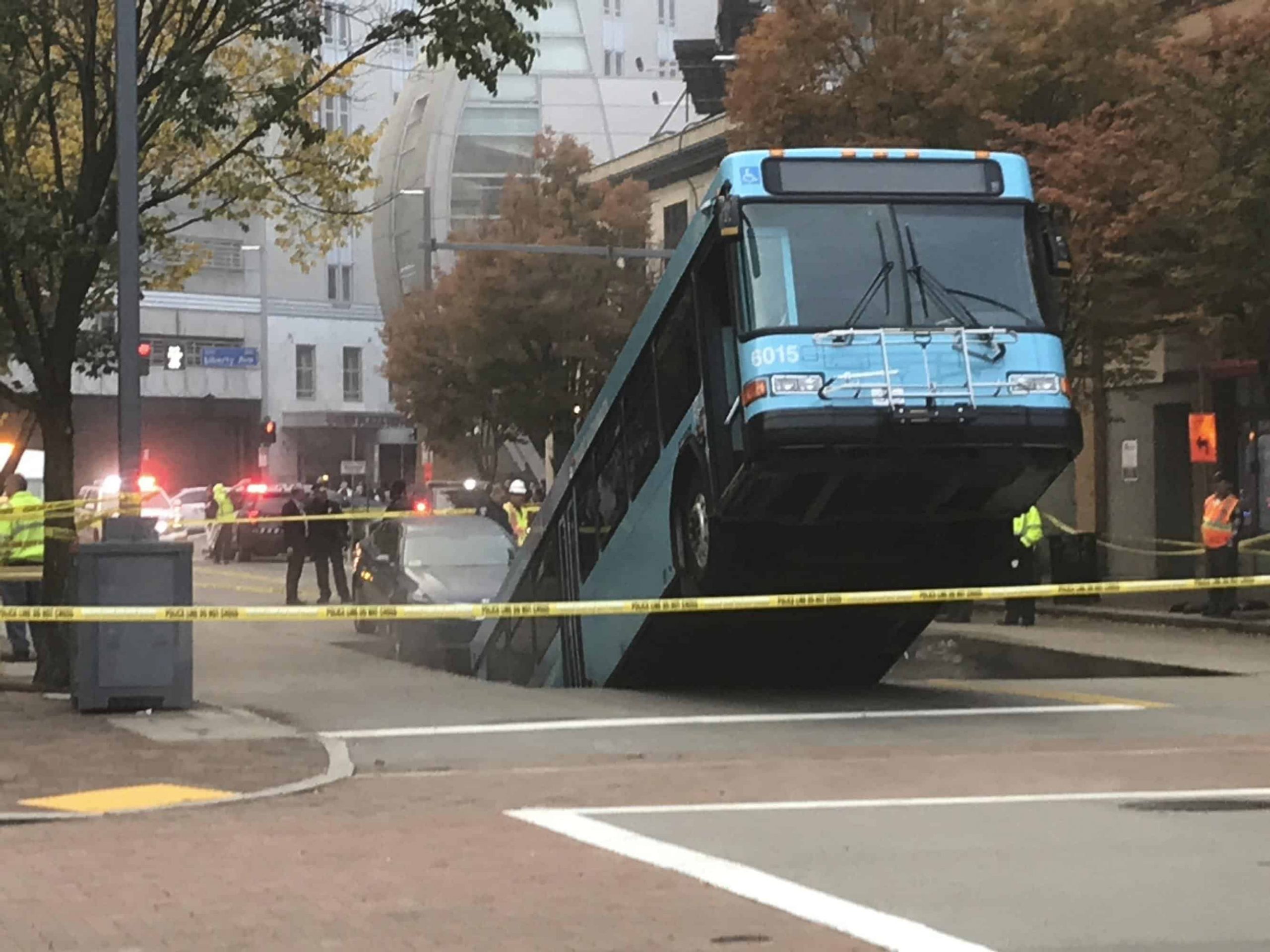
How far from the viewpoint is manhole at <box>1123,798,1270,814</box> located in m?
10.3

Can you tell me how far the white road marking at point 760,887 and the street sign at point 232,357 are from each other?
217ft

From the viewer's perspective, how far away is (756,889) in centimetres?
815

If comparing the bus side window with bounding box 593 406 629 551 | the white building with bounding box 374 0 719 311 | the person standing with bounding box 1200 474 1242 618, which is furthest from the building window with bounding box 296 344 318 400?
the bus side window with bounding box 593 406 629 551

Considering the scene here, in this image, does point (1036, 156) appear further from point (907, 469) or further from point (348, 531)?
point (348, 531)

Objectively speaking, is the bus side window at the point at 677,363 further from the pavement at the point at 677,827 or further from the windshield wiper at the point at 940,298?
the pavement at the point at 677,827

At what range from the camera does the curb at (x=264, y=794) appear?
33.6ft

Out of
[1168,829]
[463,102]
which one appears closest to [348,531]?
[1168,829]

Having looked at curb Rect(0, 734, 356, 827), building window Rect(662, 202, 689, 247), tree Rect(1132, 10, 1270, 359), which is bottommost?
curb Rect(0, 734, 356, 827)

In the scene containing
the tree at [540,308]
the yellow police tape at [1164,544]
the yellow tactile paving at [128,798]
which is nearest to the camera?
the yellow tactile paving at [128,798]

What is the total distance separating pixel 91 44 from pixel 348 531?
82.0 ft

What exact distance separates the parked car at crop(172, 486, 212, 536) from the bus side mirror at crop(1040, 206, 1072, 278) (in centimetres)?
3165

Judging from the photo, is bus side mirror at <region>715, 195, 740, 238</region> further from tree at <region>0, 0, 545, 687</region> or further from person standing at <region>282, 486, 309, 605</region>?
person standing at <region>282, 486, 309, 605</region>

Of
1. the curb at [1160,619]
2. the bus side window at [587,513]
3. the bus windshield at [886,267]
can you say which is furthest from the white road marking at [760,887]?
the curb at [1160,619]

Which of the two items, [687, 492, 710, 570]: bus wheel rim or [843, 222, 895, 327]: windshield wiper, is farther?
[687, 492, 710, 570]: bus wheel rim
